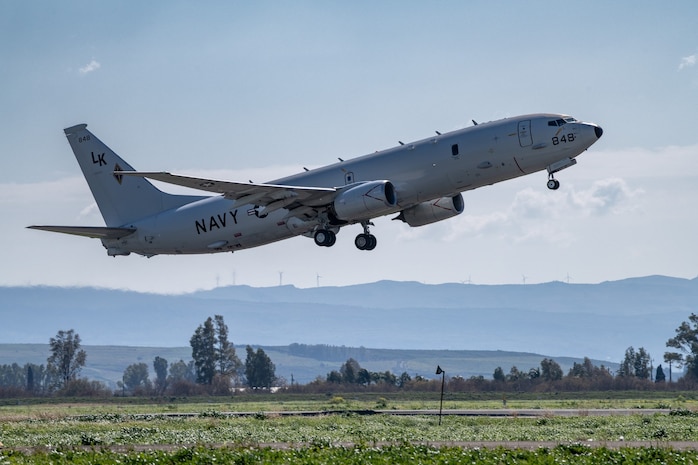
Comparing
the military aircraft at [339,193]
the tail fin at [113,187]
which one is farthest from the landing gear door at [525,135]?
the tail fin at [113,187]

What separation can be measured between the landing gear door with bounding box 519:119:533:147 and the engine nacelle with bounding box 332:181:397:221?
6622mm

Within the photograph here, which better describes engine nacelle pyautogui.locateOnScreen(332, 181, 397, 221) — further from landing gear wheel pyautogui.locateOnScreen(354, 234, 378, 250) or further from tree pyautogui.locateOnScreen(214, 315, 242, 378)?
tree pyautogui.locateOnScreen(214, 315, 242, 378)

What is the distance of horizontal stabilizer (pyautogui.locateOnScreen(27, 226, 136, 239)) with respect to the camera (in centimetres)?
5608

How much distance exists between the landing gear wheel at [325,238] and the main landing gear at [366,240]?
4.87 ft

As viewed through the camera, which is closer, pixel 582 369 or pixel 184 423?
pixel 184 423

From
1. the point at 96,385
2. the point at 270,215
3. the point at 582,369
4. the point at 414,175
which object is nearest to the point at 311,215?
the point at 270,215

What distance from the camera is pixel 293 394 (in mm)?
115750

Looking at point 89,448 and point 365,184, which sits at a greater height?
point 365,184

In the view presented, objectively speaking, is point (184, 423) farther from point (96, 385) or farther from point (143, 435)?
point (96, 385)

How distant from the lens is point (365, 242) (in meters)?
55.6

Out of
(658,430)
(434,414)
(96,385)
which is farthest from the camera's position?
(96,385)

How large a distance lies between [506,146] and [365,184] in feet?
23.2

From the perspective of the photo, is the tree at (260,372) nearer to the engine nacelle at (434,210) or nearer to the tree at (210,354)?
the tree at (210,354)

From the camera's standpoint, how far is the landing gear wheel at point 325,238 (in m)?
54.6
